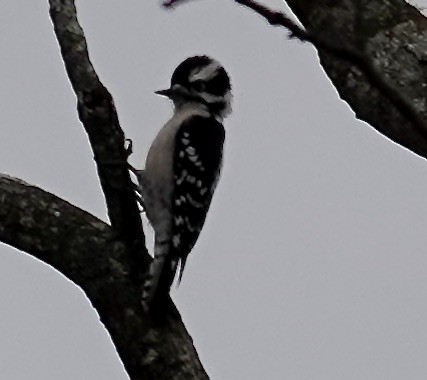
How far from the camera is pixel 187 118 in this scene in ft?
17.2

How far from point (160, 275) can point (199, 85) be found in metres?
1.56

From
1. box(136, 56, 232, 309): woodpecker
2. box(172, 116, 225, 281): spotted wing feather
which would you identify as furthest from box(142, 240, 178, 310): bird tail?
box(172, 116, 225, 281): spotted wing feather

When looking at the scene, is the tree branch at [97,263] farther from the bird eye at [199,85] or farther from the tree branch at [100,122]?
the bird eye at [199,85]

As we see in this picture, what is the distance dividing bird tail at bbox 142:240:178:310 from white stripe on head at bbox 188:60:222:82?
994 mm

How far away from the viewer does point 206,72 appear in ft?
17.5

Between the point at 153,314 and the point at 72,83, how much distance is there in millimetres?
979

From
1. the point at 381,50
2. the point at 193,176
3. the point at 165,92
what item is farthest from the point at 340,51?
the point at 165,92

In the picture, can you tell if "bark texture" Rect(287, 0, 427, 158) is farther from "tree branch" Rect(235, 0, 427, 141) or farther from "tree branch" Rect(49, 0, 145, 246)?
"tree branch" Rect(235, 0, 427, 141)

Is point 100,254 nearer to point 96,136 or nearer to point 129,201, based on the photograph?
point 129,201

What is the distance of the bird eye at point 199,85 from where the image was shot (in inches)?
208

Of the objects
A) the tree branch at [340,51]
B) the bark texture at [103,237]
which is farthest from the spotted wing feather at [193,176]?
the tree branch at [340,51]

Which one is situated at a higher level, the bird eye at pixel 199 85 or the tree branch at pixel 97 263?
the bird eye at pixel 199 85

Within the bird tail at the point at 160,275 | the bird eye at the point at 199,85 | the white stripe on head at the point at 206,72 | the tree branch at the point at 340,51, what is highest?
the white stripe on head at the point at 206,72

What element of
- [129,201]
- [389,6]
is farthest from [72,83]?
[389,6]
